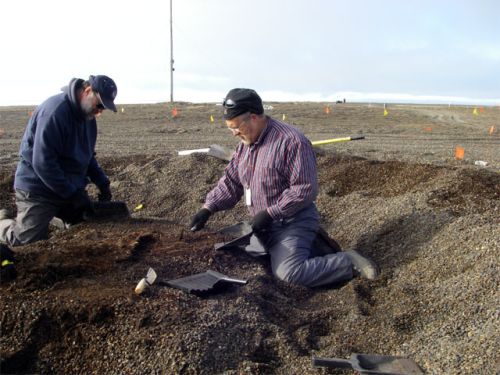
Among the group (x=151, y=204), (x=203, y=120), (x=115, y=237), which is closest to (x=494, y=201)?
(x=115, y=237)

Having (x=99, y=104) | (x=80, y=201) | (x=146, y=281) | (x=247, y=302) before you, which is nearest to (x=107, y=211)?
(x=80, y=201)

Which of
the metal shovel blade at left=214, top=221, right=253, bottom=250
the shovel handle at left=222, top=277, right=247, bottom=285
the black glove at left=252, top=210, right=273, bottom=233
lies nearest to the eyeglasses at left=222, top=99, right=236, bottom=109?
the black glove at left=252, top=210, right=273, bottom=233

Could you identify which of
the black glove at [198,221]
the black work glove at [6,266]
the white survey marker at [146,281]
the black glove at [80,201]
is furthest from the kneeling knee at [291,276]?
the black glove at [80,201]

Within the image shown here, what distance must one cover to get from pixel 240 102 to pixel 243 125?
194 mm

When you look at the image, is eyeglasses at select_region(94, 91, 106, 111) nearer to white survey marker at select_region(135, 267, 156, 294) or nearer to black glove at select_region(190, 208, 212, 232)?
black glove at select_region(190, 208, 212, 232)

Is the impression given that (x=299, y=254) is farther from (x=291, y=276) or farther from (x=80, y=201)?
(x=80, y=201)

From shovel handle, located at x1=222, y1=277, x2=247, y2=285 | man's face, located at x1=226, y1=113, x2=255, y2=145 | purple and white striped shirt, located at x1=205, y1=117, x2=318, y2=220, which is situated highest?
man's face, located at x1=226, y1=113, x2=255, y2=145

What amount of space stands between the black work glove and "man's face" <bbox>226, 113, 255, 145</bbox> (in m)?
1.71

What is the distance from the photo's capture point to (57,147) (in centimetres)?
455

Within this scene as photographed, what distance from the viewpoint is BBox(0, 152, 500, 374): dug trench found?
2723 millimetres

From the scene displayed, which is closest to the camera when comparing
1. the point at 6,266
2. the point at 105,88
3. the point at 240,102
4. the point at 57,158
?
the point at 6,266

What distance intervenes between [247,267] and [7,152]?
7722mm

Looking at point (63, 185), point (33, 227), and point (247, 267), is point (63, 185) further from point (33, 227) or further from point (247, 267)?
point (247, 267)

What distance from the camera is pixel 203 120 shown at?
18.0 meters
